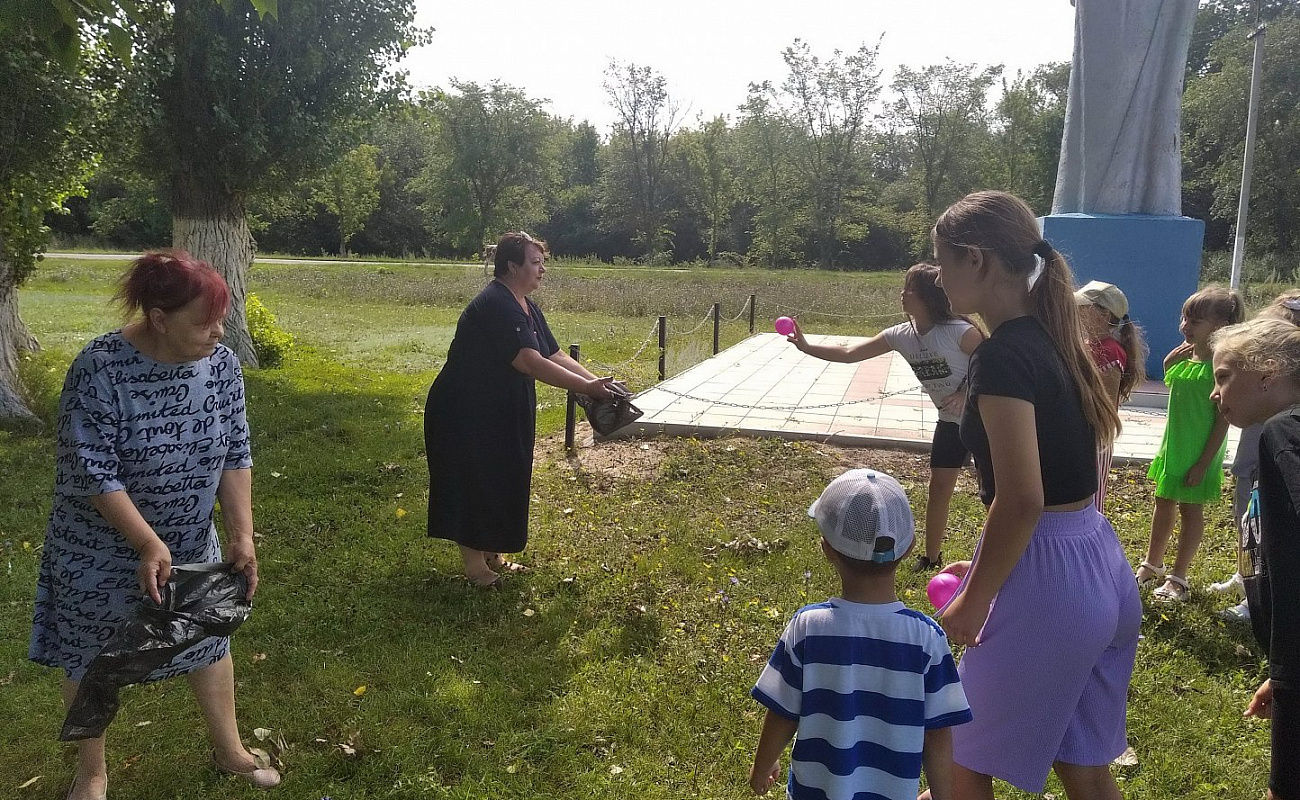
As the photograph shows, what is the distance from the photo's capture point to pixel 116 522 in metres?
2.36

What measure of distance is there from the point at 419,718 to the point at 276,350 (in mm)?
9471

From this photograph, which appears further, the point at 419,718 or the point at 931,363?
the point at 931,363

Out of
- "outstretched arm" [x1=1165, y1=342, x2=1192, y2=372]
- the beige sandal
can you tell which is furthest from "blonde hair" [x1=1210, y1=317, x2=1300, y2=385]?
the beige sandal

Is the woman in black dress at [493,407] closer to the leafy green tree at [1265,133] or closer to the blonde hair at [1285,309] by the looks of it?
the blonde hair at [1285,309]

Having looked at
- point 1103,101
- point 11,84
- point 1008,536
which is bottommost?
point 1008,536

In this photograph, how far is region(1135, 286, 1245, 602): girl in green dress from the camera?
3980mm

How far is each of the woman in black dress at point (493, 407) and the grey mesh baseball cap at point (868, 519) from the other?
252 cm

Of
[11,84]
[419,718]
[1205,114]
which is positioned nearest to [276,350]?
[11,84]

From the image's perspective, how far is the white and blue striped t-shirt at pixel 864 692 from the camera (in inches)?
71.5

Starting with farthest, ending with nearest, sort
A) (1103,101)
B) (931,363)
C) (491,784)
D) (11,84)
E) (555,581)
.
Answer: (1103,101) < (11,84) < (555,581) < (931,363) < (491,784)

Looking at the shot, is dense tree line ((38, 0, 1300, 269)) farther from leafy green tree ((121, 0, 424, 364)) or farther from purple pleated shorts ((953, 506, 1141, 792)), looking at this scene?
purple pleated shorts ((953, 506, 1141, 792))

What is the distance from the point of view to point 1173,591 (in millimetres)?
4398

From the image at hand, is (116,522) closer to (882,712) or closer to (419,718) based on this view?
(419,718)

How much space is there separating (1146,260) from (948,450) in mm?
7084
